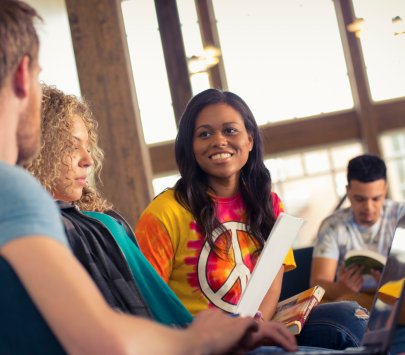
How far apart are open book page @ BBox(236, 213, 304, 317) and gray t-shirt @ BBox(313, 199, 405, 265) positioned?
1854 mm

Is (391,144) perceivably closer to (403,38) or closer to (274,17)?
(403,38)

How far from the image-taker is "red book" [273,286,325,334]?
1.88m

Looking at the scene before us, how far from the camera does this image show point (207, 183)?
8.23 feet

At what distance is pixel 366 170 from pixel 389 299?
2.66 meters

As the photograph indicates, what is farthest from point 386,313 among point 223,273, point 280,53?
point 280,53

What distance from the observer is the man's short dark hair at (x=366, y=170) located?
3664 mm

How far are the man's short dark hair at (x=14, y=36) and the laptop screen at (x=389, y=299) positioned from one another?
56 cm

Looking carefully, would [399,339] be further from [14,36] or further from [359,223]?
[359,223]

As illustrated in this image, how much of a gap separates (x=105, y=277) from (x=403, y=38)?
32.0ft

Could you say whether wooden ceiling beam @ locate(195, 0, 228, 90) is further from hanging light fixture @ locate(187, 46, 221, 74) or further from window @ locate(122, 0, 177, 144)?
window @ locate(122, 0, 177, 144)

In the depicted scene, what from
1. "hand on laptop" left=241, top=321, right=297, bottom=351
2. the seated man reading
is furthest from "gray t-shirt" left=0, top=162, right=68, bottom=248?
the seated man reading

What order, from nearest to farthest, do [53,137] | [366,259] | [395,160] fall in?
[53,137], [366,259], [395,160]

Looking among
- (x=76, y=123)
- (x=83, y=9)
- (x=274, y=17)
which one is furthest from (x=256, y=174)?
(x=274, y=17)

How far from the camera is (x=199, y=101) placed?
8.39 feet
